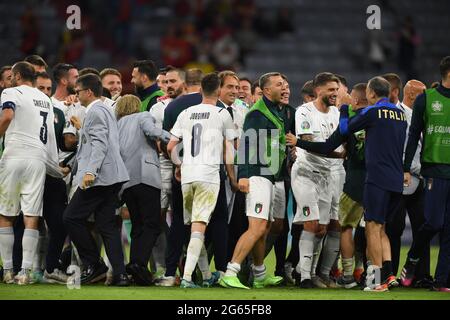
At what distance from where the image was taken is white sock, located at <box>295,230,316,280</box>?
9.75 metres

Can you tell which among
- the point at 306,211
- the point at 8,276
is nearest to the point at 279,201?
the point at 306,211

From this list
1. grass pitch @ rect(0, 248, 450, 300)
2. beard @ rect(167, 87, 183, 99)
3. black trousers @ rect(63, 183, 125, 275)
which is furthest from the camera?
beard @ rect(167, 87, 183, 99)

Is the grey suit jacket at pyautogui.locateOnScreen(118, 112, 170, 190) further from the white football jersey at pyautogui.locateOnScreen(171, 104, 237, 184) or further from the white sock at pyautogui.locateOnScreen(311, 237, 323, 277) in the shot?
the white sock at pyautogui.locateOnScreen(311, 237, 323, 277)

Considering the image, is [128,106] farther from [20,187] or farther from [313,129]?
[313,129]

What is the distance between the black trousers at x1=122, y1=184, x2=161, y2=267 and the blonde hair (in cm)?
75

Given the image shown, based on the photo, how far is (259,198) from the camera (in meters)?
9.45

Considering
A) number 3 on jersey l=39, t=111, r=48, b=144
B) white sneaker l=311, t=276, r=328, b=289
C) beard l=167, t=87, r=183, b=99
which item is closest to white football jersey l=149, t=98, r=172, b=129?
beard l=167, t=87, r=183, b=99

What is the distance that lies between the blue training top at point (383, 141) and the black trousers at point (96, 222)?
2.37 m

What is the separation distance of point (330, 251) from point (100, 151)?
2622 millimetres

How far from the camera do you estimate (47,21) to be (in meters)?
A: 22.6

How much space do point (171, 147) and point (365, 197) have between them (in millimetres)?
1914

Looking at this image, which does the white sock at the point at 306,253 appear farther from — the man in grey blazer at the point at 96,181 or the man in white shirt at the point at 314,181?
the man in grey blazer at the point at 96,181

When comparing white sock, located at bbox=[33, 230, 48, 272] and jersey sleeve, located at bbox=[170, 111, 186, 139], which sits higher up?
jersey sleeve, located at bbox=[170, 111, 186, 139]
